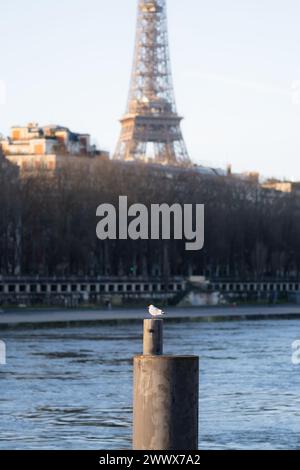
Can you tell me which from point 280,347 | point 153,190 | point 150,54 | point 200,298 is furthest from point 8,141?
point 280,347

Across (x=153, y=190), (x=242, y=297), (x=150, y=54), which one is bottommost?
(x=242, y=297)

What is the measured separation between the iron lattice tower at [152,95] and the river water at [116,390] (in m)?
105

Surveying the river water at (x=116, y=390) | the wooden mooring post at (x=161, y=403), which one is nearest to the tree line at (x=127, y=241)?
the river water at (x=116, y=390)

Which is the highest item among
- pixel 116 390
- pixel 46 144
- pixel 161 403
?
pixel 46 144

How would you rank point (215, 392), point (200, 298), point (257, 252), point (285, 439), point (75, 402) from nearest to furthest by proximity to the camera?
point (285, 439)
point (75, 402)
point (215, 392)
point (200, 298)
point (257, 252)

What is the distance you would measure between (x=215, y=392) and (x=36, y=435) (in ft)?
29.4

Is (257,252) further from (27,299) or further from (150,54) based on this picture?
(150,54)

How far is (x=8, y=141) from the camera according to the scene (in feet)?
525

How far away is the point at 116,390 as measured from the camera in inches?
1256

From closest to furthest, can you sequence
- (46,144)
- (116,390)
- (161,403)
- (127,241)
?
(161,403)
(116,390)
(127,241)
(46,144)

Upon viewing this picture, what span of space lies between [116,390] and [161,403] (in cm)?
2068

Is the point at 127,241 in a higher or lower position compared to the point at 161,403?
lower

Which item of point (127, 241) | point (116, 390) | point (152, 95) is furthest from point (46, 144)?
point (116, 390)

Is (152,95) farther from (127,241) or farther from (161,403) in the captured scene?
A: (161,403)
